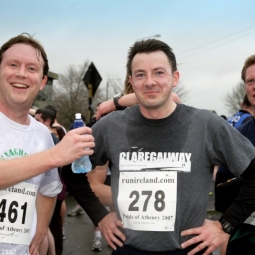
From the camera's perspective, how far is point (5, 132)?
2.32 m

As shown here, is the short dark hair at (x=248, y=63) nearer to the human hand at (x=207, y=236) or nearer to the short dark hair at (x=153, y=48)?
the short dark hair at (x=153, y=48)

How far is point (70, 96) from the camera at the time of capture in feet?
166

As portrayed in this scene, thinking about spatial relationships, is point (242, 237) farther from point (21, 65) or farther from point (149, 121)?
point (21, 65)

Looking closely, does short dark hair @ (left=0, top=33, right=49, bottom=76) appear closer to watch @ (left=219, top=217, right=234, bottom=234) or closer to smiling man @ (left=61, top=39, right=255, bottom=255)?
smiling man @ (left=61, top=39, right=255, bottom=255)

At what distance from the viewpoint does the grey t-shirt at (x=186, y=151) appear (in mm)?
2285

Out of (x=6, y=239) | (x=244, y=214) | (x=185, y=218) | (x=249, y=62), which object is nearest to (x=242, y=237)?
(x=244, y=214)

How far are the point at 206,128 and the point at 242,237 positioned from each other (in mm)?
1227

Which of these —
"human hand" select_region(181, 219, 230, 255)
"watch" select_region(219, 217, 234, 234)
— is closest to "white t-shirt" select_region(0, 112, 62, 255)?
"human hand" select_region(181, 219, 230, 255)

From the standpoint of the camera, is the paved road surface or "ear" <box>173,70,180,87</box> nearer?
"ear" <box>173,70,180,87</box>

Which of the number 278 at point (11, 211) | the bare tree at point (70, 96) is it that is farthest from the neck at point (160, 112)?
the bare tree at point (70, 96)

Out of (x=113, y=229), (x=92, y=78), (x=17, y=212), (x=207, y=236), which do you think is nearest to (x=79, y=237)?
(x=92, y=78)

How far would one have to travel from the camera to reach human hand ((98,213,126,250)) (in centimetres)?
241

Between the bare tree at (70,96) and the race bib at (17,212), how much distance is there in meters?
46.4

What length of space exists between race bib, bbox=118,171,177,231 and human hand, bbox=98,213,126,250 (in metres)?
0.07
